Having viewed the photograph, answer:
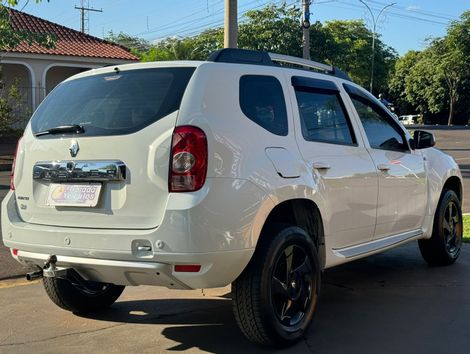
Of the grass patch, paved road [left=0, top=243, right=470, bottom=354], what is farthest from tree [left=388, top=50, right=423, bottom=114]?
paved road [left=0, top=243, right=470, bottom=354]

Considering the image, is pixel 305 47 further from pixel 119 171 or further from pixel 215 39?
pixel 215 39

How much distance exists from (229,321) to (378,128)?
2.17 metres

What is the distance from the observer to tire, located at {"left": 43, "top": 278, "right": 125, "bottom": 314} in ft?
15.1

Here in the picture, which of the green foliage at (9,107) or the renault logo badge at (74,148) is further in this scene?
the green foliage at (9,107)

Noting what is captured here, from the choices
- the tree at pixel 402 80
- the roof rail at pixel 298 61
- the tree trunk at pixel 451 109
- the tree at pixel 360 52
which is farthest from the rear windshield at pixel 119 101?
the tree at pixel 402 80

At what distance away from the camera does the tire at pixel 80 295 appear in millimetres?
4609

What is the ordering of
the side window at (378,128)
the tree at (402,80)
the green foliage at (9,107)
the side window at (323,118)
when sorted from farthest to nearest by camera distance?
1. the tree at (402,80)
2. the green foliage at (9,107)
3. the side window at (378,128)
4. the side window at (323,118)

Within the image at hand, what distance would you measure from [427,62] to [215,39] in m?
26.8

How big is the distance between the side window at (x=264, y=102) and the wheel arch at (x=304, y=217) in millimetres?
507

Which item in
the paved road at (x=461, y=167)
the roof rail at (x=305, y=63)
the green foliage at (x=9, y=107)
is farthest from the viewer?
the green foliage at (x=9, y=107)

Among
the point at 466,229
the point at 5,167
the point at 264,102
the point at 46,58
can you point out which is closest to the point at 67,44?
the point at 46,58

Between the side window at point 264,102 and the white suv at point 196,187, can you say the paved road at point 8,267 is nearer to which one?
the white suv at point 196,187

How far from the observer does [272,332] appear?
3789 millimetres

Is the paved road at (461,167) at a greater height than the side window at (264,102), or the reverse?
the side window at (264,102)
